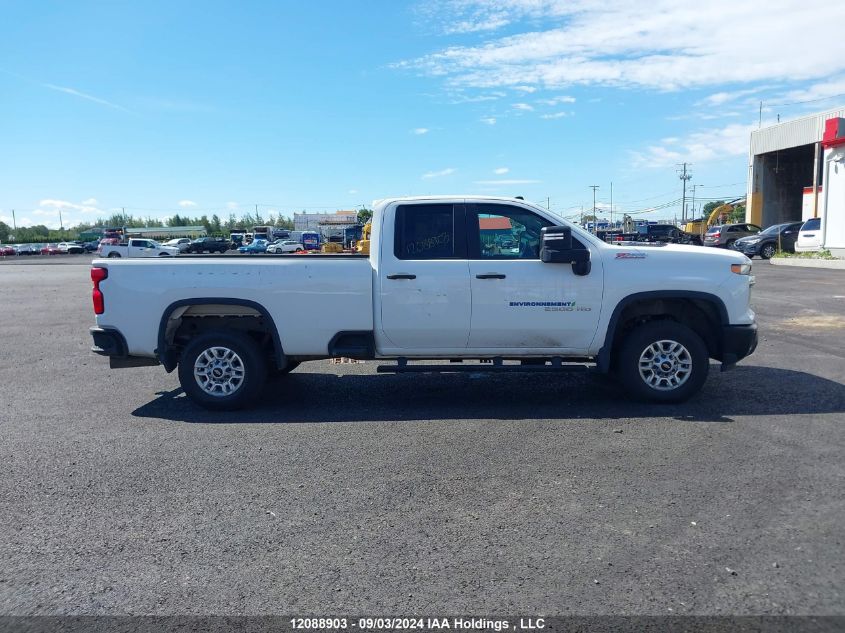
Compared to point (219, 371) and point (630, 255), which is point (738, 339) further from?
point (219, 371)

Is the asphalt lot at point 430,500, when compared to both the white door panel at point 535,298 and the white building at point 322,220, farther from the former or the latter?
the white building at point 322,220

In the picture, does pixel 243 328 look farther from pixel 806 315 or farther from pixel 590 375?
pixel 806 315

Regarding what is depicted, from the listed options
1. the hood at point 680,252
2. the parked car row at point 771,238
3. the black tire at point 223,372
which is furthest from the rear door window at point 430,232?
the parked car row at point 771,238

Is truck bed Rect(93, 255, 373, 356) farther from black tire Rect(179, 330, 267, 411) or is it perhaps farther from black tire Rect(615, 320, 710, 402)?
black tire Rect(615, 320, 710, 402)

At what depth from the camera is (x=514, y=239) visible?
7.21 m

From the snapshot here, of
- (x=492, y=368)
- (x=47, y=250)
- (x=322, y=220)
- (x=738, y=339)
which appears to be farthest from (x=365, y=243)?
(x=47, y=250)

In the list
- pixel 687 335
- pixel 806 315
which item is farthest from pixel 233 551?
pixel 806 315

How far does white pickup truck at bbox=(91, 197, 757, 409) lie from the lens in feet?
23.0

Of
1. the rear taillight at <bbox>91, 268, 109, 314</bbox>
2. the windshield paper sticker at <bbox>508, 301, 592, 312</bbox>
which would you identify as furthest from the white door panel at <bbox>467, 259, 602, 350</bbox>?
the rear taillight at <bbox>91, 268, 109, 314</bbox>

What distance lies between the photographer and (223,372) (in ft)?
23.7

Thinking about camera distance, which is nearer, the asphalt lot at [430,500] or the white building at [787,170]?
the asphalt lot at [430,500]

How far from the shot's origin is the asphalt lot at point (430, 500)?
3.64m

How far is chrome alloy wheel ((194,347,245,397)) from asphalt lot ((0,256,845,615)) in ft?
1.16

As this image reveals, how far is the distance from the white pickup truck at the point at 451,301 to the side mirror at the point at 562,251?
2 centimetres
